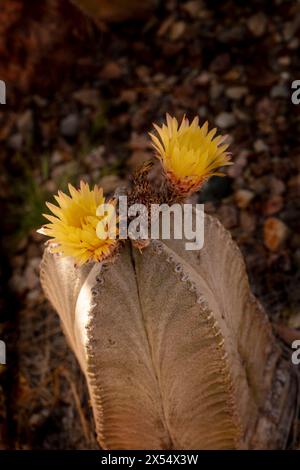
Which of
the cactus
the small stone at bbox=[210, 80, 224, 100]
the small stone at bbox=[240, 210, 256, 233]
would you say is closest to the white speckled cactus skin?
the cactus

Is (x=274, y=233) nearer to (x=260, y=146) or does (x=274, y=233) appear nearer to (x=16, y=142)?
(x=260, y=146)

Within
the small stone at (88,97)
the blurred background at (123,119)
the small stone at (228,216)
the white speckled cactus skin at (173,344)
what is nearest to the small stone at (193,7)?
the blurred background at (123,119)

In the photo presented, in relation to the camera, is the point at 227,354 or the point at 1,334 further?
the point at 1,334

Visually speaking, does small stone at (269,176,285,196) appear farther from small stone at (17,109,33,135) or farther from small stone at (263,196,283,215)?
small stone at (17,109,33,135)

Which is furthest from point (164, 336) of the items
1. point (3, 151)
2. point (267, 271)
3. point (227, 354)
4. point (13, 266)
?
point (3, 151)

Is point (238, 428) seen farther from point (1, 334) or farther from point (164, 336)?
point (1, 334)

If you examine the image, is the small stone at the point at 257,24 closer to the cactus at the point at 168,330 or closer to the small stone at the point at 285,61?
the small stone at the point at 285,61

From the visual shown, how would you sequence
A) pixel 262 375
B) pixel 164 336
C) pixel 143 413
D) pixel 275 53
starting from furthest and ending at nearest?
pixel 275 53 < pixel 262 375 < pixel 143 413 < pixel 164 336
